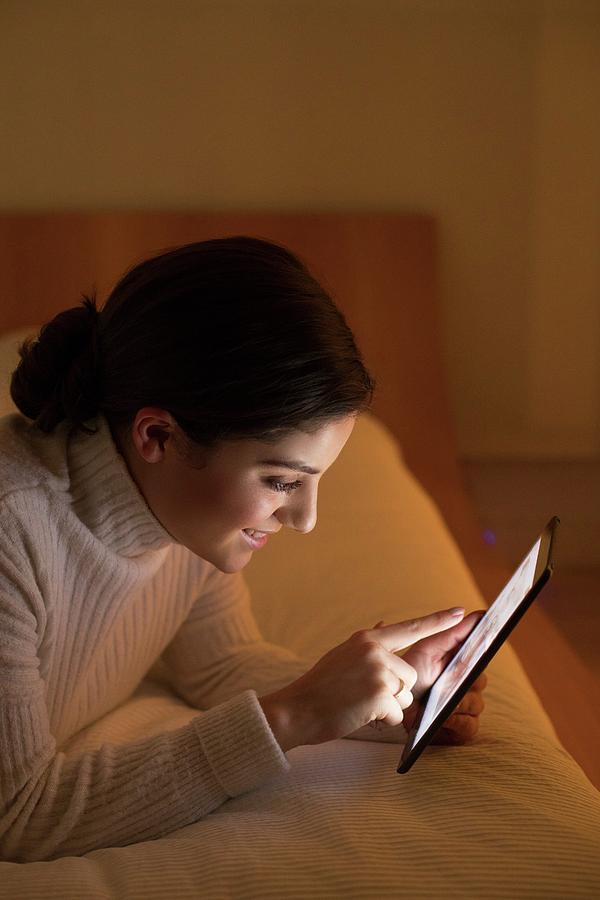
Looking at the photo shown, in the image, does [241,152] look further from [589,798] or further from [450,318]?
[589,798]

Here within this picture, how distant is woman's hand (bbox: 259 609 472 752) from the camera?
2.90 feet

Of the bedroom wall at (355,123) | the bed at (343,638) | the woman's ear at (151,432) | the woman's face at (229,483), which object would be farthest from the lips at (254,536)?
the bedroom wall at (355,123)

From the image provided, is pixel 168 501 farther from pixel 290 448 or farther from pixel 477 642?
Answer: pixel 477 642

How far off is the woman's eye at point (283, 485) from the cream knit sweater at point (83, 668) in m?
0.14

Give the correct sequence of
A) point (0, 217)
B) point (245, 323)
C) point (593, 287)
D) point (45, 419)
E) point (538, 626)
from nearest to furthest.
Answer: point (245, 323)
point (45, 419)
point (538, 626)
point (0, 217)
point (593, 287)

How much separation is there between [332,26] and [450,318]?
744 mm

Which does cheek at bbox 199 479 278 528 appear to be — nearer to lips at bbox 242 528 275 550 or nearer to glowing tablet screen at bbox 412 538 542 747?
lips at bbox 242 528 275 550

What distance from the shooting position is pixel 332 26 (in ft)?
7.72

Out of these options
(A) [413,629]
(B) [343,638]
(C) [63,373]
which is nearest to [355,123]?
(B) [343,638]

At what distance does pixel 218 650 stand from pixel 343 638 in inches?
7.4

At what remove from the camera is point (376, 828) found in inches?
33.0

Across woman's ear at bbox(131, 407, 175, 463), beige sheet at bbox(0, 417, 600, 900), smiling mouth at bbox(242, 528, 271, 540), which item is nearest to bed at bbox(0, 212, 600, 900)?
beige sheet at bbox(0, 417, 600, 900)

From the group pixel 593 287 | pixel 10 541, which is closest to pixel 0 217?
pixel 593 287

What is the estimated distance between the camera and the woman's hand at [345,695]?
0.88 metres
